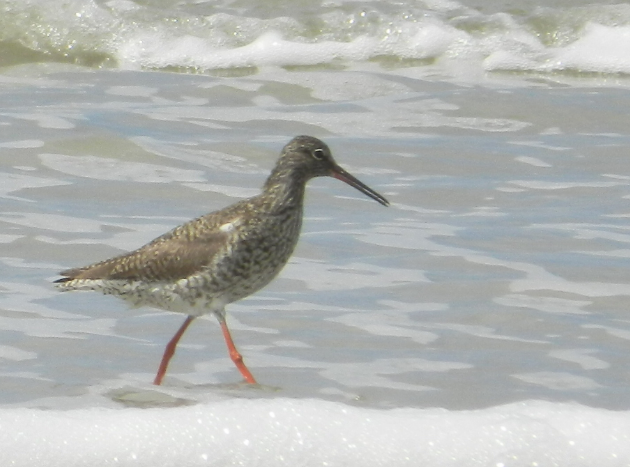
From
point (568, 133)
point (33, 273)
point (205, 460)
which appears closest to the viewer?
point (205, 460)

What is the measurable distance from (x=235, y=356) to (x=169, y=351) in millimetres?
323

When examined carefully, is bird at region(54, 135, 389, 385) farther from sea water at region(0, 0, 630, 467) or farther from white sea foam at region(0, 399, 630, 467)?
white sea foam at region(0, 399, 630, 467)

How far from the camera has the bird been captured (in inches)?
251

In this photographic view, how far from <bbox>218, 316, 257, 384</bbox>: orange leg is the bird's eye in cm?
103

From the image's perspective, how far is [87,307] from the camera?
699 cm

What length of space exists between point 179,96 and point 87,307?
180 inches

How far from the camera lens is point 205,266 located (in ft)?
20.9

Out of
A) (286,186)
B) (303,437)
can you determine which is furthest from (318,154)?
(303,437)

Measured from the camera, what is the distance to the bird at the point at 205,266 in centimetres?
637

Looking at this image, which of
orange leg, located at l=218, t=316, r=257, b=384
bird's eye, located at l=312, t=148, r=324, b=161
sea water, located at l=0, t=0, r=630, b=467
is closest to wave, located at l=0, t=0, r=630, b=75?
sea water, located at l=0, t=0, r=630, b=467

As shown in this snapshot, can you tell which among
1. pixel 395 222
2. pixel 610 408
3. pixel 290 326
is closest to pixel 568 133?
pixel 395 222

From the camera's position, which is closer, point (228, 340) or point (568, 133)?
point (228, 340)

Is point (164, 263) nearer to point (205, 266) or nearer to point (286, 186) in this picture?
point (205, 266)

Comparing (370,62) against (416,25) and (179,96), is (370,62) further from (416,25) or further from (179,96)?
(179,96)
